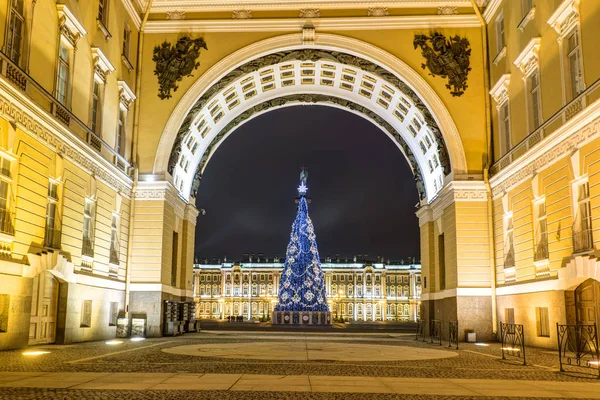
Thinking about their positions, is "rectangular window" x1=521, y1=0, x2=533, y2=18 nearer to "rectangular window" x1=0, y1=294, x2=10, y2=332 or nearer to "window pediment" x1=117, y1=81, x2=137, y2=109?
"window pediment" x1=117, y1=81, x2=137, y2=109

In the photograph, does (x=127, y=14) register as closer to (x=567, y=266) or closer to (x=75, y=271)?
(x=75, y=271)

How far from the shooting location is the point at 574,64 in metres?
22.4

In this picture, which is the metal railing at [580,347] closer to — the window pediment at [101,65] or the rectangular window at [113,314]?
the rectangular window at [113,314]

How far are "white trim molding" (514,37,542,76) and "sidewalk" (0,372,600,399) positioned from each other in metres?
16.2

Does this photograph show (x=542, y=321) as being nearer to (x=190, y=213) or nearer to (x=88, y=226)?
(x=88, y=226)

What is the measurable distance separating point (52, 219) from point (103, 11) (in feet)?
34.8

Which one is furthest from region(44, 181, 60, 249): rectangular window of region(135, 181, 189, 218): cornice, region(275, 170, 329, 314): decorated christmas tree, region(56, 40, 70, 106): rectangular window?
region(275, 170, 329, 314): decorated christmas tree

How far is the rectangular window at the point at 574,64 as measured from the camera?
71.1ft

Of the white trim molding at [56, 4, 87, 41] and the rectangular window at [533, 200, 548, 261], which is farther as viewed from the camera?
the rectangular window at [533, 200, 548, 261]

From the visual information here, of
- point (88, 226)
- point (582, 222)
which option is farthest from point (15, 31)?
point (582, 222)

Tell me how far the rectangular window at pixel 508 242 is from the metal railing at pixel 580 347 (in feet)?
22.0

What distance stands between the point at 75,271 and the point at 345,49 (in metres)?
17.8

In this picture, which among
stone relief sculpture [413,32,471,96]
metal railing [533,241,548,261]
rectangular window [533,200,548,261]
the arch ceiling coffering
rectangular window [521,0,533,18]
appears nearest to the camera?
metal railing [533,241,548,261]

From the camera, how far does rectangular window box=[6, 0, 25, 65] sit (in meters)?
19.5
